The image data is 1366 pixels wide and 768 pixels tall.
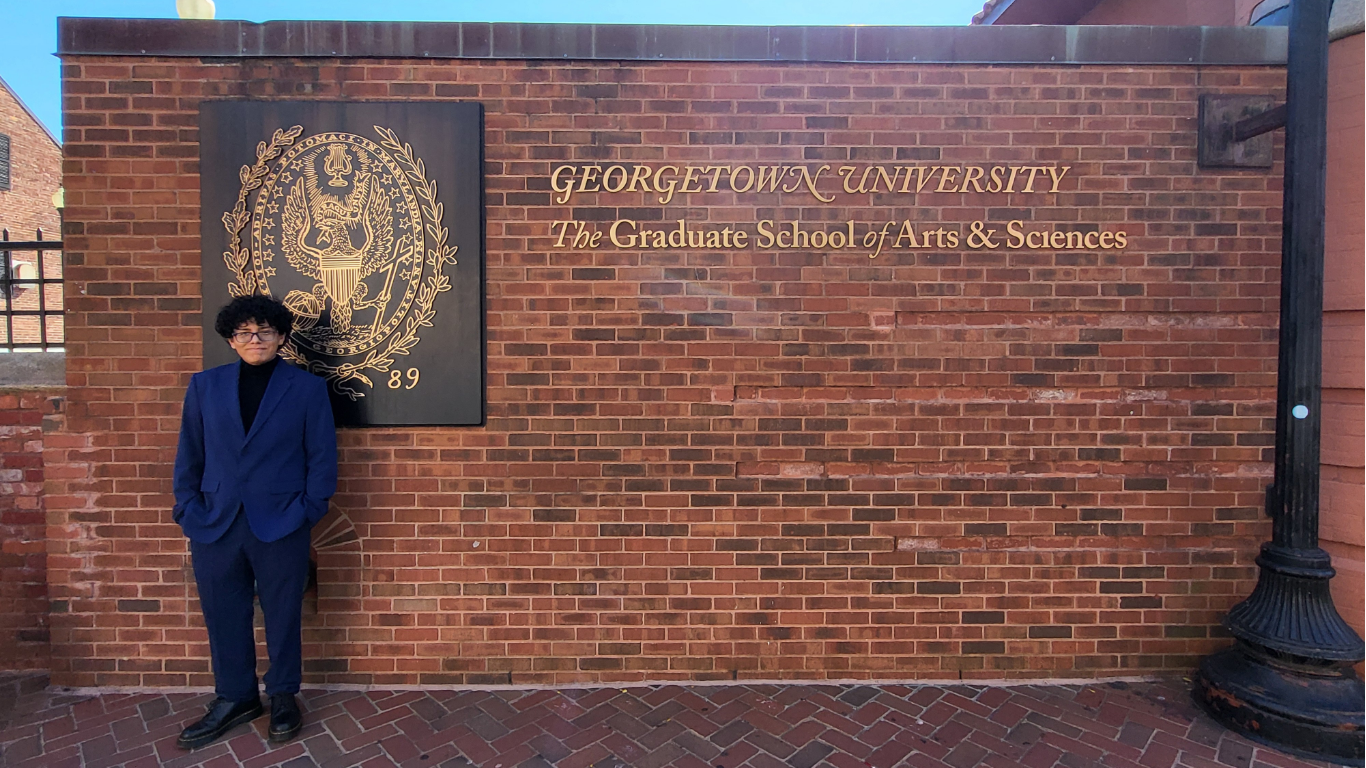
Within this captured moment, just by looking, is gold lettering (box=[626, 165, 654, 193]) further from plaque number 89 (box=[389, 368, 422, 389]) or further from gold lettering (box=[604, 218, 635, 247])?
plaque number 89 (box=[389, 368, 422, 389])

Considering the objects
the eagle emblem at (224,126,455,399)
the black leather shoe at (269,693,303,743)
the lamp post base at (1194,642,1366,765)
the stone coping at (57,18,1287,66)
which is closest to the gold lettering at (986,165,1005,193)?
the stone coping at (57,18,1287,66)

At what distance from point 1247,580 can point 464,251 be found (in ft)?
14.0

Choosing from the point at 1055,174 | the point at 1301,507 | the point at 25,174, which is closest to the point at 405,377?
the point at 1055,174

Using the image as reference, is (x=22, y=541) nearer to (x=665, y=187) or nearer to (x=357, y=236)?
(x=357, y=236)

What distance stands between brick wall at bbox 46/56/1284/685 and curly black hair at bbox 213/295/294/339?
571 millimetres

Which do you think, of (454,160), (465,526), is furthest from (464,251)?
(465,526)

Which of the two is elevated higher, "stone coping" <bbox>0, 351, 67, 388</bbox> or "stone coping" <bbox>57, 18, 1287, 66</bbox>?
"stone coping" <bbox>57, 18, 1287, 66</bbox>

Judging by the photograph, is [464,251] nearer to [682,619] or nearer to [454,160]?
[454,160]

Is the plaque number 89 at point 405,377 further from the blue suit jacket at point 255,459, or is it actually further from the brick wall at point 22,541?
the brick wall at point 22,541

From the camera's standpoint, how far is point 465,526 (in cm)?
350

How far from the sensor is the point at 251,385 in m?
3.09

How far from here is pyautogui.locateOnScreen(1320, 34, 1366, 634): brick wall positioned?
3348 millimetres

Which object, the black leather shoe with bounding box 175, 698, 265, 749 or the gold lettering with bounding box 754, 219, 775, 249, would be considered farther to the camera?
the gold lettering with bounding box 754, 219, 775, 249

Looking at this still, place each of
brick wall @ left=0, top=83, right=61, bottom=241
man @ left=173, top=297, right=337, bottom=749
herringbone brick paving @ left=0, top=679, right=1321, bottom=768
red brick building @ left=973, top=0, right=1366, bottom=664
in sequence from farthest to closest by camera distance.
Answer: brick wall @ left=0, top=83, right=61, bottom=241 → red brick building @ left=973, top=0, right=1366, bottom=664 → man @ left=173, top=297, right=337, bottom=749 → herringbone brick paving @ left=0, top=679, right=1321, bottom=768
